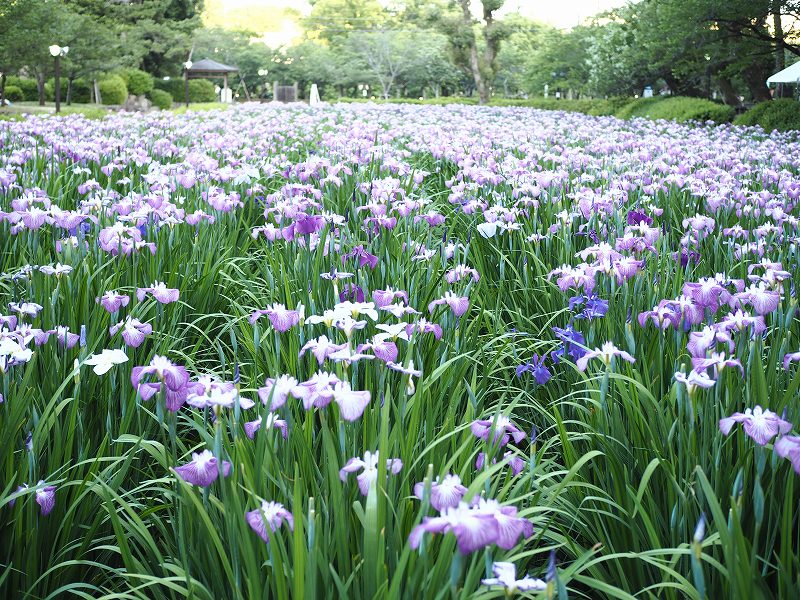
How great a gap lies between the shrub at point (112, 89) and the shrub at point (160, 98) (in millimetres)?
3759

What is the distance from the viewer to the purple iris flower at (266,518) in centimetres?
123

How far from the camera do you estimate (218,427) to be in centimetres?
129

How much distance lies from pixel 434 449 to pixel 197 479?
0.58 meters

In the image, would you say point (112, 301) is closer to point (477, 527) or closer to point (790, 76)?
point (477, 527)

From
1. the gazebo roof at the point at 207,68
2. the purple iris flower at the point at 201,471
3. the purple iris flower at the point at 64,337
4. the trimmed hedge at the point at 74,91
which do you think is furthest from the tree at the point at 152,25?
the purple iris flower at the point at 201,471

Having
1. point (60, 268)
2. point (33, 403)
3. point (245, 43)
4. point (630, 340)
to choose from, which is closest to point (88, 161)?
point (60, 268)

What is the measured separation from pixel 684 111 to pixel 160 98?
2728cm

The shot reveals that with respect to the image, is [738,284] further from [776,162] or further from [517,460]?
[776,162]

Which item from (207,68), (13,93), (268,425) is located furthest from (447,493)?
(207,68)

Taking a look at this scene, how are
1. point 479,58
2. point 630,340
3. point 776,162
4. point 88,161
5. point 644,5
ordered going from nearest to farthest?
point 630,340 < point 88,161 < point 776,162 < point 644,5 < point 479,58

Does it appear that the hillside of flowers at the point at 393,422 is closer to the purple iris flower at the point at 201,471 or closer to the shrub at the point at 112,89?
the purple iris flower at the point at 201,471

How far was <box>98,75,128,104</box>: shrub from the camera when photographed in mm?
31750

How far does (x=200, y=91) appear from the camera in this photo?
143 feet

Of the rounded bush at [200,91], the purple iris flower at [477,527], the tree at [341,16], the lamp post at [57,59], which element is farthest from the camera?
the tree at [341,16]
